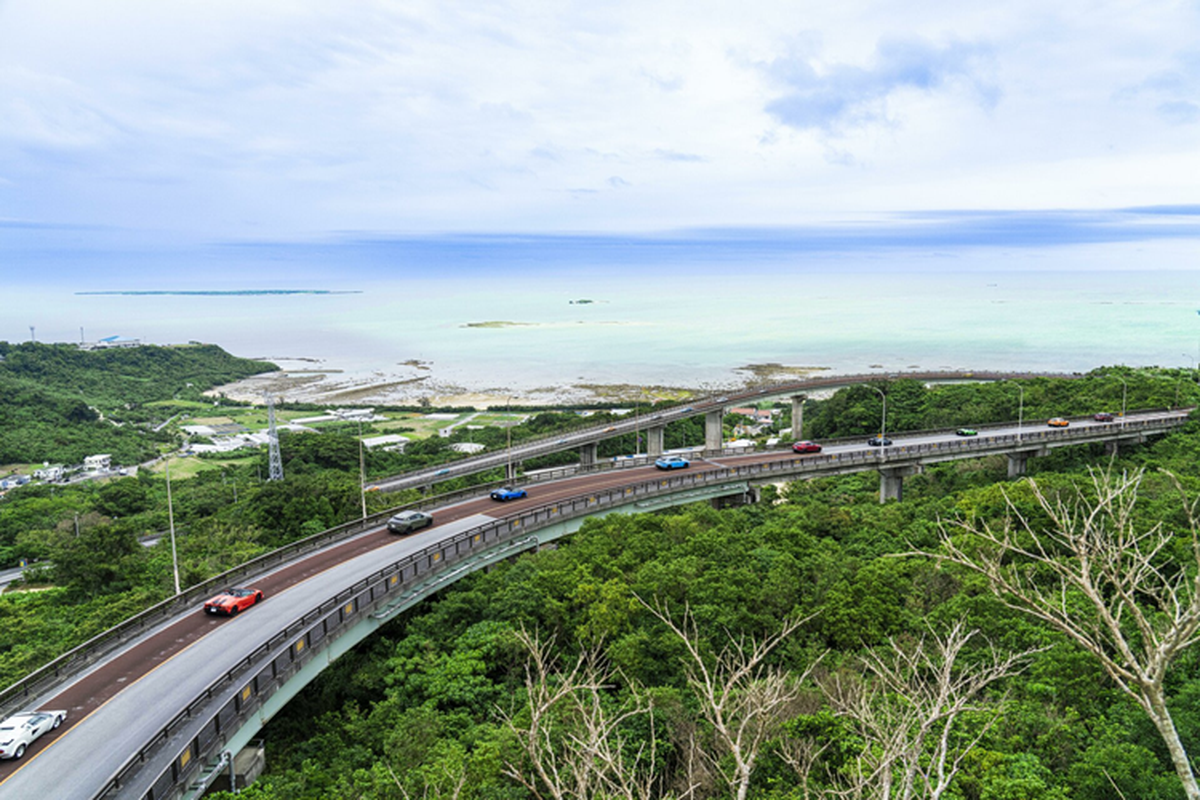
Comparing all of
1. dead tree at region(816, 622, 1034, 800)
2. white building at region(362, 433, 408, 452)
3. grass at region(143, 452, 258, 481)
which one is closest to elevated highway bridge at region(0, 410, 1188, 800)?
dead tree at region(816, 622, 1034, 800)

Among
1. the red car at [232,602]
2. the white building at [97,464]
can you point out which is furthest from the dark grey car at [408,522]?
the white building at [97,464]

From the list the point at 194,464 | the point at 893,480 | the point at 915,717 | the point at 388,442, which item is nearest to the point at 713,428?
the point at 893,480

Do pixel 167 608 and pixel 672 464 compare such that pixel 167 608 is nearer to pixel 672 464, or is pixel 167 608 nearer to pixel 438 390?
pixel 672 464

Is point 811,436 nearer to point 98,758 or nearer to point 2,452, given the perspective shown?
point 98,758

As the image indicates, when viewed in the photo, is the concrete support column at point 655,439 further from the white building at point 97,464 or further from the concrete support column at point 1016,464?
the white building at point 97,464

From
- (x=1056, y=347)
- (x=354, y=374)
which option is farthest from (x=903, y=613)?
(x=1056, y=347)

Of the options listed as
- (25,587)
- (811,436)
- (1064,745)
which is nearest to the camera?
(1064,745)

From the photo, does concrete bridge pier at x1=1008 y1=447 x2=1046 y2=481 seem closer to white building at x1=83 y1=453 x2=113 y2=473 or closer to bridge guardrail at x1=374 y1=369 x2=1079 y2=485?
bridge guardrail at x1=374 y1=369 x2=1079 y2=485
